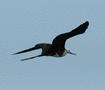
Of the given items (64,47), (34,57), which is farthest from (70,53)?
(34,57)

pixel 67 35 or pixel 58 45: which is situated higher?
pixel 67 35

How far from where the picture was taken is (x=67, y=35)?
30469mm

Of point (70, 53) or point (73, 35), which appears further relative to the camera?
point (70, 53)

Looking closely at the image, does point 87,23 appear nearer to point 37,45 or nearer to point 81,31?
point 81,31

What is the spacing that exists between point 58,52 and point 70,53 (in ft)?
5.69

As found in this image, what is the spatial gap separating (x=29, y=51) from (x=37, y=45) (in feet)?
1.60

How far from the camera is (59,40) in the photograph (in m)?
30.7

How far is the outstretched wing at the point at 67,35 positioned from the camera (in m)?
30.2

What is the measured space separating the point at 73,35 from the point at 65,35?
0.36m

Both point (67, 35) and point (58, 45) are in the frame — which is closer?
point (67, 35)

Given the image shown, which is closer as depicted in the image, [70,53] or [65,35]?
[65,35]

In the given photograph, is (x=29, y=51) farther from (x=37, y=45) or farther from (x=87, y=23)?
(x=87, y=23)

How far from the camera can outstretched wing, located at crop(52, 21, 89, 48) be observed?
30.2 metres

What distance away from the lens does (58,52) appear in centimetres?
3111
